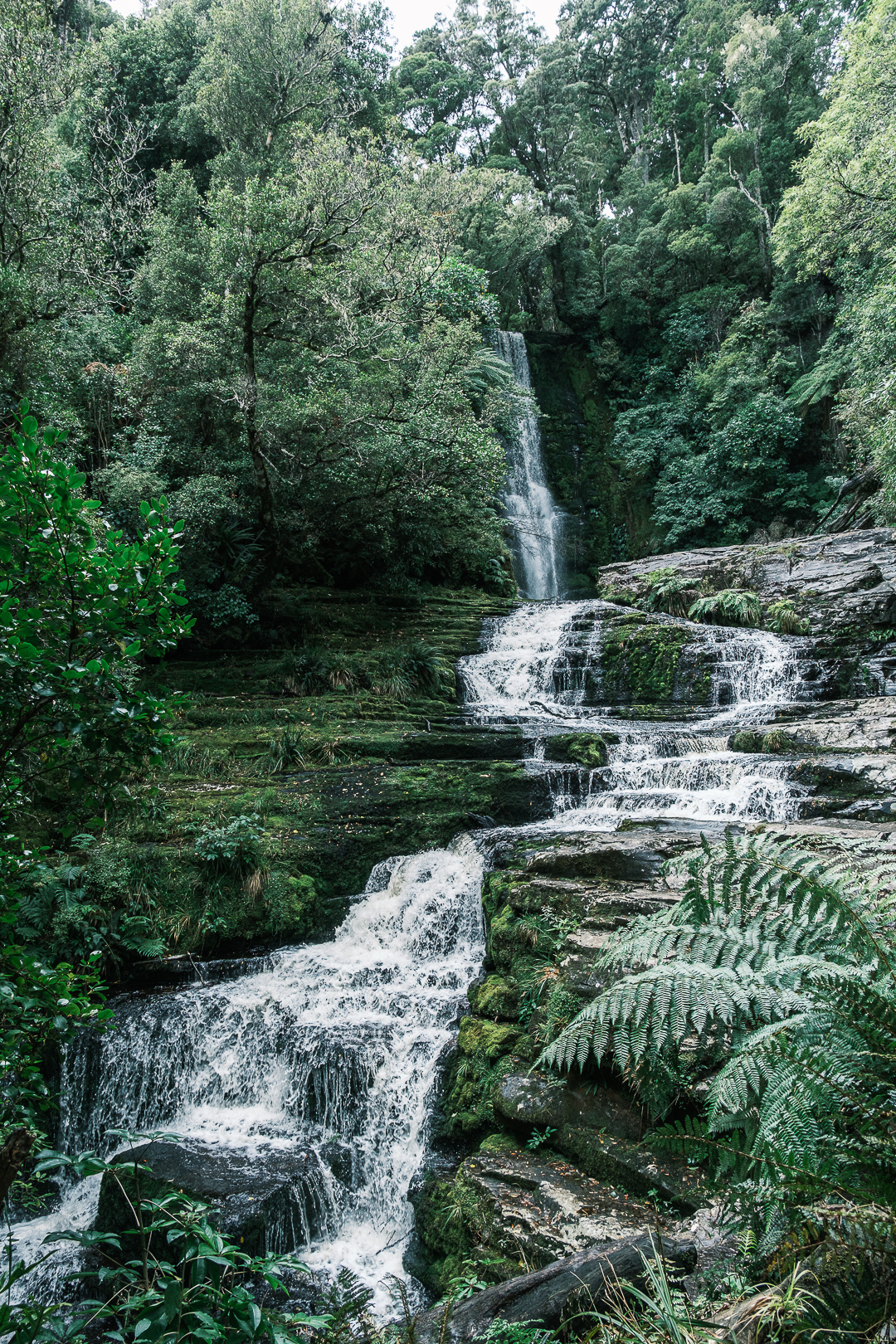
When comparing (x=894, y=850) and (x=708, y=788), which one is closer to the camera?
(x=894, y=850)

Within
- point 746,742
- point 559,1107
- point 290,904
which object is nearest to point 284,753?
point 290,904

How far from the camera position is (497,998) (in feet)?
15.8

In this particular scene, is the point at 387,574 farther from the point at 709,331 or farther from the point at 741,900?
the point at 709,331

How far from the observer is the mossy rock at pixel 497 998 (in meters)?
4.69

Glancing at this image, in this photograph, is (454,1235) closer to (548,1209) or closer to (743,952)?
(548,1209)

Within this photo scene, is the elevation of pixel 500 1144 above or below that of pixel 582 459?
below

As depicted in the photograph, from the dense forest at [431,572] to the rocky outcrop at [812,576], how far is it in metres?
0.10

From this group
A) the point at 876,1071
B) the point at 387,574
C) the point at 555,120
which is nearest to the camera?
the point at 876,1071

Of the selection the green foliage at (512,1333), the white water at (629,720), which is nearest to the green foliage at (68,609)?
the green foliage at (512,1333)

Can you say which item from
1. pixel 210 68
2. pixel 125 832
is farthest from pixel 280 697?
pixel 210 68

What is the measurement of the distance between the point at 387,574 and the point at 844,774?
956 cm

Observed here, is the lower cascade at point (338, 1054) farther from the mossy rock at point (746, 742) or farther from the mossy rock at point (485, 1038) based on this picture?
the mossy rock at point (746, 742)

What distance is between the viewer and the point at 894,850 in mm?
4703

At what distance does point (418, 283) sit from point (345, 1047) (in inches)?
452
